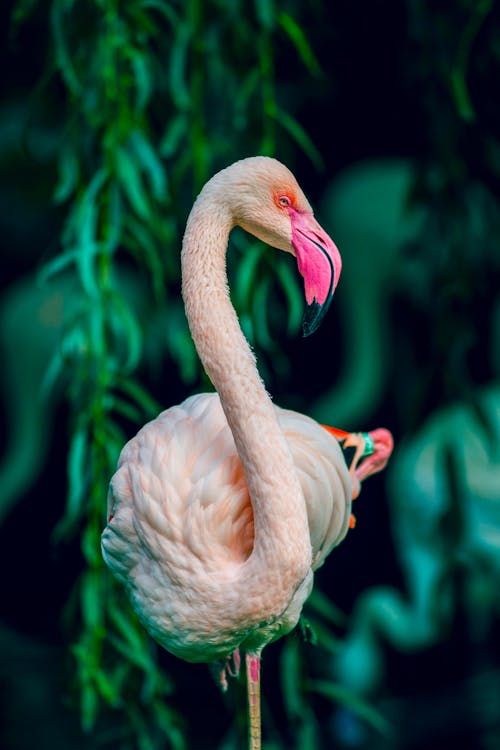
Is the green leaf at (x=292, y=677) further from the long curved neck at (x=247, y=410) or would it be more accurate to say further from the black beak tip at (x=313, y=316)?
the black beak tip at (x=313, y=316)

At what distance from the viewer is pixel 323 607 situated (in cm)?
170

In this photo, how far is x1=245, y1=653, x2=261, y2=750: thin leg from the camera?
127 centimetres

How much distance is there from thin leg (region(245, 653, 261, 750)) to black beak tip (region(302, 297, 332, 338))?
36 cm

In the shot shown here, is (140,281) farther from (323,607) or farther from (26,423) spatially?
(323,607)

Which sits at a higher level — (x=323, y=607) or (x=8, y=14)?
(x=8, y=14)

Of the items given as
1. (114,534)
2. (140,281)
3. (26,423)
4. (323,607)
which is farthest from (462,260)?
(26,423)

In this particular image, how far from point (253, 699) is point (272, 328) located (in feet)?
2.12

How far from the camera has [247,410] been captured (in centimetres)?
118

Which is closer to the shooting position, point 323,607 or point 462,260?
point 323,607

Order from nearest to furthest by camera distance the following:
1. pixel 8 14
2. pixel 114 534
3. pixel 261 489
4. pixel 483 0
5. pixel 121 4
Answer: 1. pixel 261 489
2. pixel 114 534
3. pixel 121 4
4. pixel 483 0
5. pixel 8 14

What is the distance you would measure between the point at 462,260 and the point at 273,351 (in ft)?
1.16

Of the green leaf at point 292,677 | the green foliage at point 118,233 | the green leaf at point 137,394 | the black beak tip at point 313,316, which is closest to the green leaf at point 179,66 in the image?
the green foliage at point 118,233

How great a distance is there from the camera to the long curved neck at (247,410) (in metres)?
1.15

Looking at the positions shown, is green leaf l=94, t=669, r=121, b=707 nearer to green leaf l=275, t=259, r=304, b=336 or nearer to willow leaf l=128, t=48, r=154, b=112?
green leaf l=275, t=259, r=304, b=336
